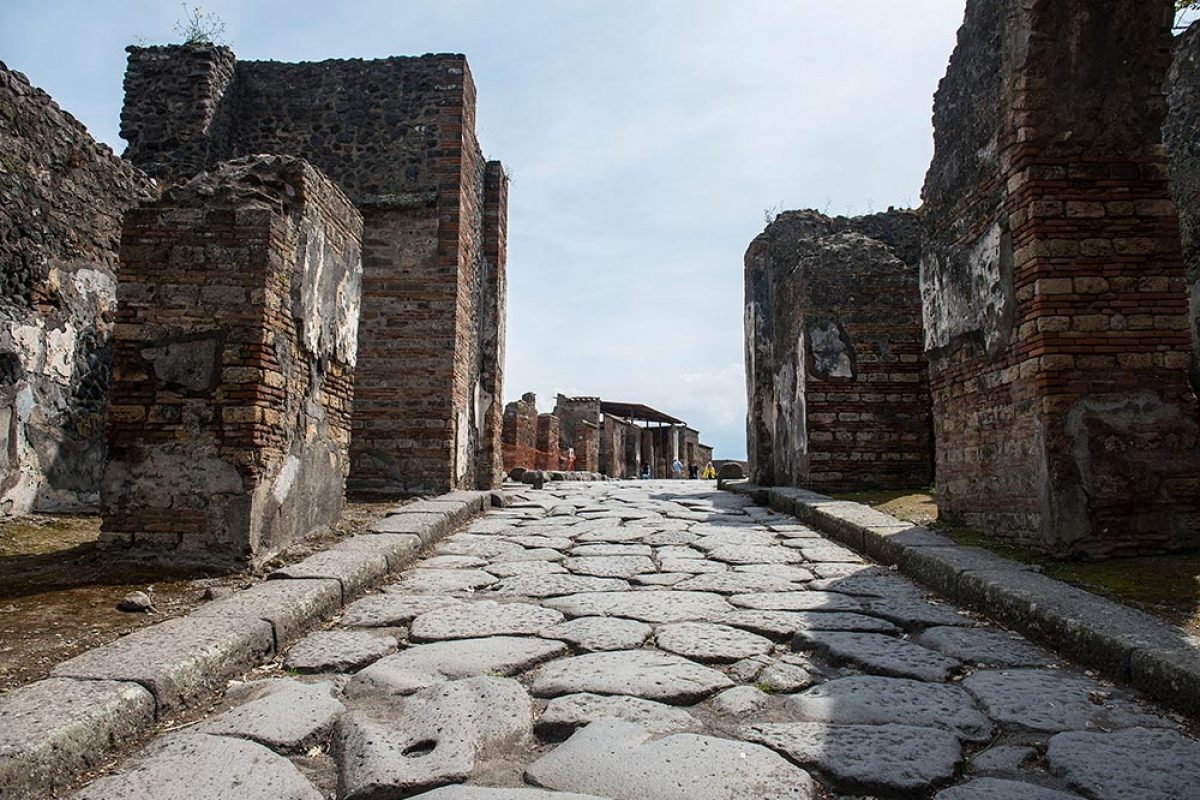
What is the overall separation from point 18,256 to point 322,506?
2567 mm

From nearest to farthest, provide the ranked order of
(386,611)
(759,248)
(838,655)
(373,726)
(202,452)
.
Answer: (373,726) < (838,655) < (386,611) < (202,452) < (759,248)

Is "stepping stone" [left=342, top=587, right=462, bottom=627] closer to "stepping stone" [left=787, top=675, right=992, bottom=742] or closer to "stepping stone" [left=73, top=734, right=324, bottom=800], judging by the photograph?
"stepping stone" [left=73, top=734, right=324, bottom=800]

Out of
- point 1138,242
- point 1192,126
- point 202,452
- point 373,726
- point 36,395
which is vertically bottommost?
point 373,726

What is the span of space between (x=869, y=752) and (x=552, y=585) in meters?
2.28

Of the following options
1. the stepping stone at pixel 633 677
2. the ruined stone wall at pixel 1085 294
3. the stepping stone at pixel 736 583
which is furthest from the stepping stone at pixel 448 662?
the ruined stone wall at pixel 1085 294

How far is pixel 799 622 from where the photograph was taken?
316 cm

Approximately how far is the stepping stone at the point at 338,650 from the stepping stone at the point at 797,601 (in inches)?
60.8

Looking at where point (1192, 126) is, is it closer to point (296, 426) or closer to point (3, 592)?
point (296, 426)

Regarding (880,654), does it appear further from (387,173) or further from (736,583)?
(387,173)

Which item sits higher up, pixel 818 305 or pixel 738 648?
pixel 818 305

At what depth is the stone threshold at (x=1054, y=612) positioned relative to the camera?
7.32 feet

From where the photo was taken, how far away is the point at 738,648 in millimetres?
2781

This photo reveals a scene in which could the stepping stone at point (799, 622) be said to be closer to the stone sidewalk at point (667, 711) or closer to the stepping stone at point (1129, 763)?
the stone sidewalk at point (667, 711)

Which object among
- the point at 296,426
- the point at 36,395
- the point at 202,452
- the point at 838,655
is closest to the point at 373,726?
the point at 838,655
